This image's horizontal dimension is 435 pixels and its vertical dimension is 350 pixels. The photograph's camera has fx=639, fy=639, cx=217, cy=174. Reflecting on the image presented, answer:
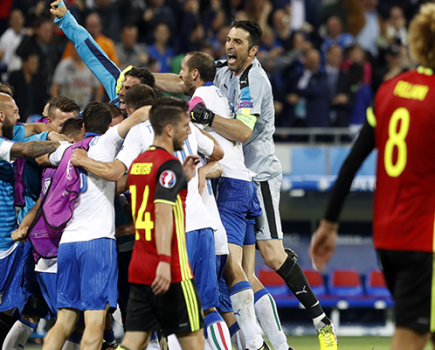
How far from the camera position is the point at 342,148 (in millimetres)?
10930

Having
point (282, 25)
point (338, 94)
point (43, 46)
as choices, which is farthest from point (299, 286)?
point (282, 25)

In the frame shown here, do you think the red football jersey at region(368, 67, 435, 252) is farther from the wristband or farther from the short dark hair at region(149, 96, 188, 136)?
the short dark hair at region(149, 96, 188, 136)

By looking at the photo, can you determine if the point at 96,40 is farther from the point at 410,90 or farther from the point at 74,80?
the point at 410,90

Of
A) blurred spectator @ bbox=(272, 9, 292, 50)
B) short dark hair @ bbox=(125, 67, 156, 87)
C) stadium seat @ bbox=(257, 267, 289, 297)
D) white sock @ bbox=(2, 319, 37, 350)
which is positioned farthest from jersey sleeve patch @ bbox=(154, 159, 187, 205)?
blurred spectator @ bbox=(272, 9, 292, 50)

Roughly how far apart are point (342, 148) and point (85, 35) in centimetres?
545

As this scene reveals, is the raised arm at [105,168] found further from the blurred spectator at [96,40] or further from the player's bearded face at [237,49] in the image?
the blurred spectator at [96,40]

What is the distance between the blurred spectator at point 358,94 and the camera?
1218 cm

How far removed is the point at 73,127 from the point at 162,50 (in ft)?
22.1

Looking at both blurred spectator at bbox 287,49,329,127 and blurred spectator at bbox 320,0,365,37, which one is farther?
blurred spectator at bbox 320,0,365,37

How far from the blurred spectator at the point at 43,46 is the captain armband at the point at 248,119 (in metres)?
6.30

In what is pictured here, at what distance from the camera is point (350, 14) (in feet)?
47.1

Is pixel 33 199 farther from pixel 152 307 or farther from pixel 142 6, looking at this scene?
pixel 142 6

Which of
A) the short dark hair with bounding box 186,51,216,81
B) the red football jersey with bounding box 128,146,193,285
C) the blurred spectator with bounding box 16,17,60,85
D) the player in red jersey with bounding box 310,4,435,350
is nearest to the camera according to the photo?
the player in red jersey with bounding box 310,4,435,350

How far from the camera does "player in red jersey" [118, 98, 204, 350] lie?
425 cm
